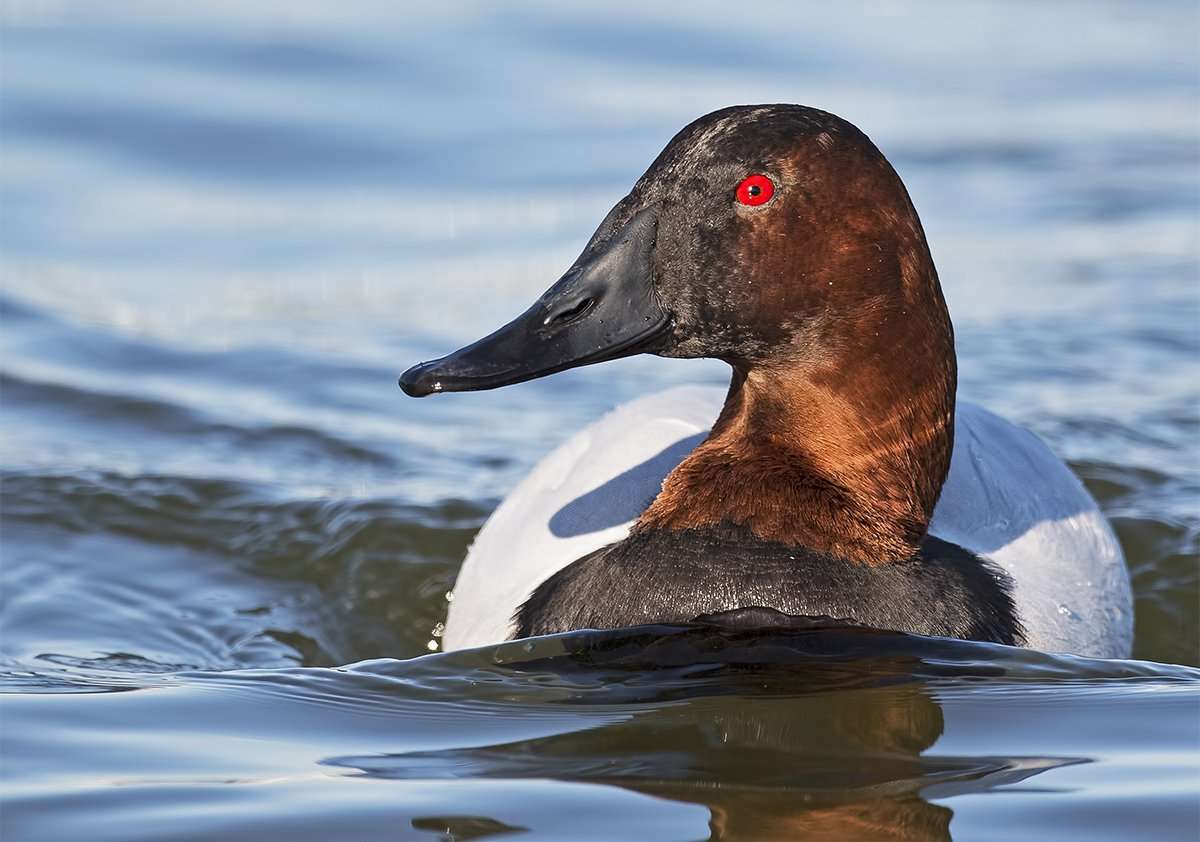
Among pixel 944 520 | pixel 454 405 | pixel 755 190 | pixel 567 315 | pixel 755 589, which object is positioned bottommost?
pixel 755 589

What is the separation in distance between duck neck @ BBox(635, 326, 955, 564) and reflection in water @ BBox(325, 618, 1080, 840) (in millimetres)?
249

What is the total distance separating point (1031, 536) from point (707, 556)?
1.14m

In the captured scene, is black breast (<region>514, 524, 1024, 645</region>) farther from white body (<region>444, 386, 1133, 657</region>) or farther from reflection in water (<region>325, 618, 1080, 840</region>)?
white body (<region>444, 386, 1133, 657</region>)

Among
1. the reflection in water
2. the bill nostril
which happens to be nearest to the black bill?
the bill nostril

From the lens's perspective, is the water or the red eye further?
the red eye

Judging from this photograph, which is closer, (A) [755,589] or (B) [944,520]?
(A) [755,589]

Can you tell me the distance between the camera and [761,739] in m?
3.43

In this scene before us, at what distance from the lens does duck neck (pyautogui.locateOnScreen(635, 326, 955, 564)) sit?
4023 mm

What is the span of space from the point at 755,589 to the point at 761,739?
523mm

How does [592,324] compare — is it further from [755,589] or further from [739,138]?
[755,589]

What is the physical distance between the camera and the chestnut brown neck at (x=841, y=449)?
13.2ft

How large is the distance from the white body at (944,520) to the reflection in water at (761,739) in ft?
1.81

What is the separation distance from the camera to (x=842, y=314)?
4.03 metres

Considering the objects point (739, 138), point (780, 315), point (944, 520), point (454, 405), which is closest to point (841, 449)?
point (780, 315)
